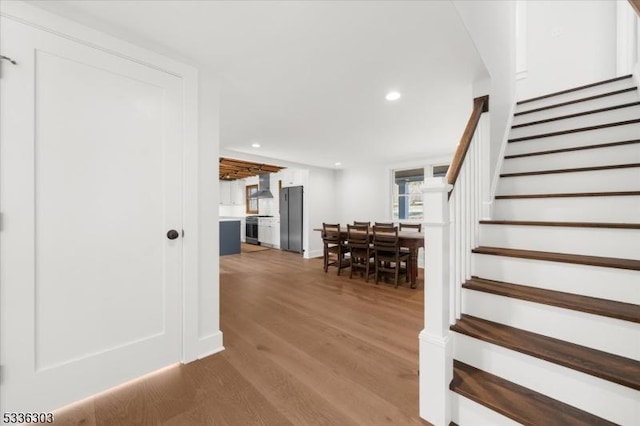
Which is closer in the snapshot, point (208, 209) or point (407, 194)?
point (208, 209)

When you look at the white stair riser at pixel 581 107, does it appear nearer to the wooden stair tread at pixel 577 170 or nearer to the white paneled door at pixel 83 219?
the wooden stair tread at pixel 577 170

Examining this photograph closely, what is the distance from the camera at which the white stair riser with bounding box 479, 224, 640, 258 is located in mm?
1394

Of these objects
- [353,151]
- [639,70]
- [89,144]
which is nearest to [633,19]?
[639,70]

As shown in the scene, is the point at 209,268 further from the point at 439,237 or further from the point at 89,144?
the point at 439,237

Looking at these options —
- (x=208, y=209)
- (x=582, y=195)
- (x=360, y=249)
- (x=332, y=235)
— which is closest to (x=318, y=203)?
(x=332, y=235)

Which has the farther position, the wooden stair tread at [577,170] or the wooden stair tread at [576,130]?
the wooden stair tread at [576,130]

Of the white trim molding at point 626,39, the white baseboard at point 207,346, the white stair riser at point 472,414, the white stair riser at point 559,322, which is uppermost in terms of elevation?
the white trim molding at point 626,39

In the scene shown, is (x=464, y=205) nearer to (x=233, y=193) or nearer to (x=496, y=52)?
(x=496, y=52)

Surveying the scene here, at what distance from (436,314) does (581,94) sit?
3237mm

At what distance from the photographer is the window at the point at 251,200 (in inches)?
350

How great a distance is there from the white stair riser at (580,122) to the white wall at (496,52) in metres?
0.20

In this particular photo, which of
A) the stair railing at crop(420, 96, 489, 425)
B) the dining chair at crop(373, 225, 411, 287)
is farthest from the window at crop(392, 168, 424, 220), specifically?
the stair railing at crop(420, 96, 489, 425)

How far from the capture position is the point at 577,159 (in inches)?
81.6

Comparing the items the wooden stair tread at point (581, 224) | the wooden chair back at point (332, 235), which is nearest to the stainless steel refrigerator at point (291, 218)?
the wooden chair back at point (332, 235)
